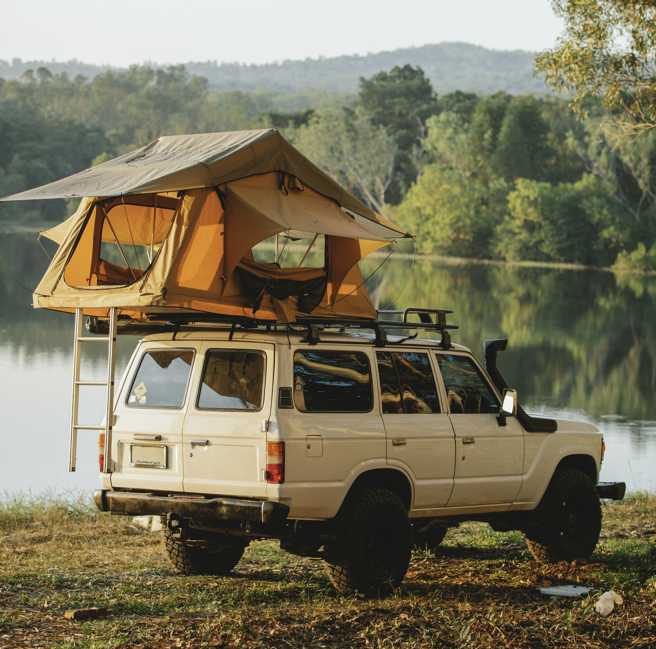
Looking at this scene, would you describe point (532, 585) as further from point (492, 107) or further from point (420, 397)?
point (492, 107)

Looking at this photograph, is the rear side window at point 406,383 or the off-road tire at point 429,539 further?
the off-road tire at point 429,539

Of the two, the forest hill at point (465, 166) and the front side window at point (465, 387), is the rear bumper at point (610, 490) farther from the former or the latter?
the forest hill at point (465, 166)

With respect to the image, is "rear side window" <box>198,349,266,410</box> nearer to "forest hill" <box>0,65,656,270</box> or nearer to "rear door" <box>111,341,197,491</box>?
"rear door" <box>111,341,197,491</box>

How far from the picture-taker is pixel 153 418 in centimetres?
627

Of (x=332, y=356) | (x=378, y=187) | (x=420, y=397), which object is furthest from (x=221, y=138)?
(x=378, y=187)

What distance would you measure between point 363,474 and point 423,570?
5.53 feet

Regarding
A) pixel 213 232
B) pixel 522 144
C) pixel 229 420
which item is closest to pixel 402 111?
pixel 522 144

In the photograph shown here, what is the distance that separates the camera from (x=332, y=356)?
630 cm

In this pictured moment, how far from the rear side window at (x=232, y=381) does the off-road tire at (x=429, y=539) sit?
3034 millimetres

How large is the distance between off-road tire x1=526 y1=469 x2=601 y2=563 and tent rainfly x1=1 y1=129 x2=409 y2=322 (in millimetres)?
2261

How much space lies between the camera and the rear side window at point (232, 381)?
597 centimetres

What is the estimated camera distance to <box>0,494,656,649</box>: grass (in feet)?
17.0

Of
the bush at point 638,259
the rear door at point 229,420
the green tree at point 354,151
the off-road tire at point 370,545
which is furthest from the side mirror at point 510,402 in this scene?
the green tree at point 354,151

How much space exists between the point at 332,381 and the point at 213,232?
1.40 meters
